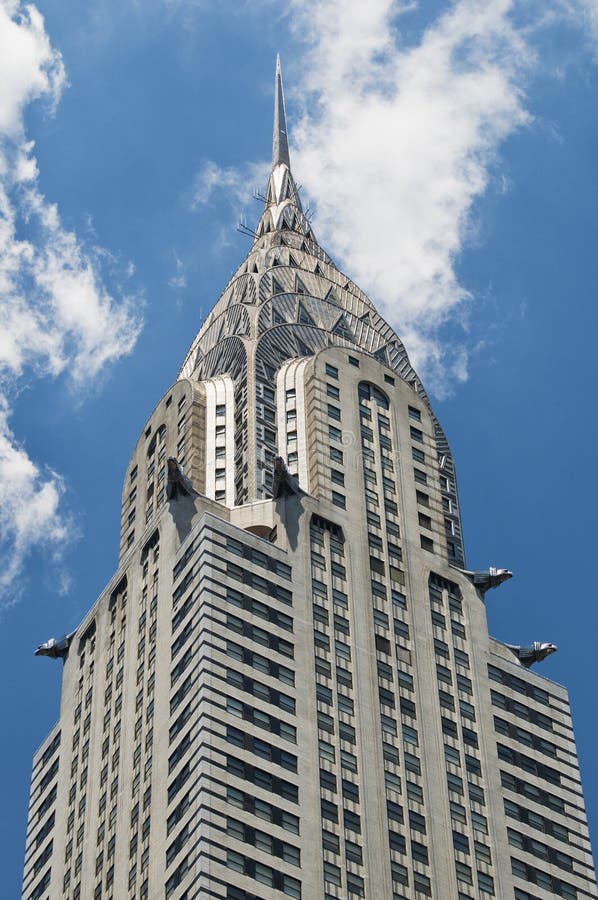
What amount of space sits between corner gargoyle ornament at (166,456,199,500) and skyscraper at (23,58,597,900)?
0.16 metres

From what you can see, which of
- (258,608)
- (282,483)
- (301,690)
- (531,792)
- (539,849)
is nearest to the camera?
(301,690)

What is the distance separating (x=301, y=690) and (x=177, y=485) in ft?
73.1

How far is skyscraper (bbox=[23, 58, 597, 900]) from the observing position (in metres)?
157

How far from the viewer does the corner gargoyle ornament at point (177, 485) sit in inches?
7018

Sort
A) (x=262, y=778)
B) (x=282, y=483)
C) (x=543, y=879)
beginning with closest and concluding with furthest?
(x=262, y=778)
(x=543, y=879)
(x=282, y=483)

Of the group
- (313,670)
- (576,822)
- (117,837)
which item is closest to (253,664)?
(313,670)

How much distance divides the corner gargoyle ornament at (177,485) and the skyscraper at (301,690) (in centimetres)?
16

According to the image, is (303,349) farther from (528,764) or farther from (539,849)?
(539,849)

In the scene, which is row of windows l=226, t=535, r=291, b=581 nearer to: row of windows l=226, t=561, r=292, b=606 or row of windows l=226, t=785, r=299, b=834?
row of windows l=226, t=561, r=292, b=606

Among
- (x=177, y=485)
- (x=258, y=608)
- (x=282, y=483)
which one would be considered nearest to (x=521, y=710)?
(x=258, y=608)

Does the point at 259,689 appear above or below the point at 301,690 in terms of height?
below

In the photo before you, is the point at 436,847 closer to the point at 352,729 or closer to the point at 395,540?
the point at 352,729

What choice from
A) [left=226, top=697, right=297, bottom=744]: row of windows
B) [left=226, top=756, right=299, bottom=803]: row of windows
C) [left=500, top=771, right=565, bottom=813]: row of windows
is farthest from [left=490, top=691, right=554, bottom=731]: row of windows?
[left=226, top=756, right=299, bottom=803]: row of windows

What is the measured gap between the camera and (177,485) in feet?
586
